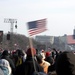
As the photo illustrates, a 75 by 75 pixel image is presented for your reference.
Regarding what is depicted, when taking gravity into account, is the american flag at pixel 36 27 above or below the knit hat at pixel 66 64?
above

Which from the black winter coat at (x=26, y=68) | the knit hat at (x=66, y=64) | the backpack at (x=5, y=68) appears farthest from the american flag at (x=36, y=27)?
the knit hat at (x=66, y=64)

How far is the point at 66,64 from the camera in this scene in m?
2.81

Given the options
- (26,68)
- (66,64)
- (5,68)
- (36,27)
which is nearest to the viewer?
(66,64)

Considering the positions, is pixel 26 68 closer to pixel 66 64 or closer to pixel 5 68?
pixel 5 68

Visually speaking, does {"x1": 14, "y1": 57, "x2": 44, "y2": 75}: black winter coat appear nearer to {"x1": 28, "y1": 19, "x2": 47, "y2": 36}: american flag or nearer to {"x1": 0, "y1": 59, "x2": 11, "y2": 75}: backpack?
{"x1": 0, "y1": 59, "x2": 11, "y2": 75}: backpack

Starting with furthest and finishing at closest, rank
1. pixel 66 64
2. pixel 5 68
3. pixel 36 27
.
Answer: pixel 36 27 < pixel 5 68 < pixel 66 64

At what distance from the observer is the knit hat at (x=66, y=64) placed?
9.16 feet

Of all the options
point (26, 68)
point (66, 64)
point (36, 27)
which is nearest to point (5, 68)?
point (26, 68)

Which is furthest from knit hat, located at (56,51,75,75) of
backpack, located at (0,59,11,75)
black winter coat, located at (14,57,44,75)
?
black winter coat, located at (14,57,44,75)

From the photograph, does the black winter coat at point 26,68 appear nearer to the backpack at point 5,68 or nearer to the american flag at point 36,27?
the backpack at point 5,68

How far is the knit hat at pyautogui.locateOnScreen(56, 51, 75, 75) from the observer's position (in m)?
2.79

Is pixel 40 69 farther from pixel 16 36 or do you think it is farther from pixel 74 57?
pixel 16 36

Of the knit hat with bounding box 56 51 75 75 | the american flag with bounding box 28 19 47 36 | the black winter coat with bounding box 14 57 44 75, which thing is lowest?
the black winter coat with bounding box 14 57 44 75

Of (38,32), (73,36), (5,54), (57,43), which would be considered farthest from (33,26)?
(57,43)
